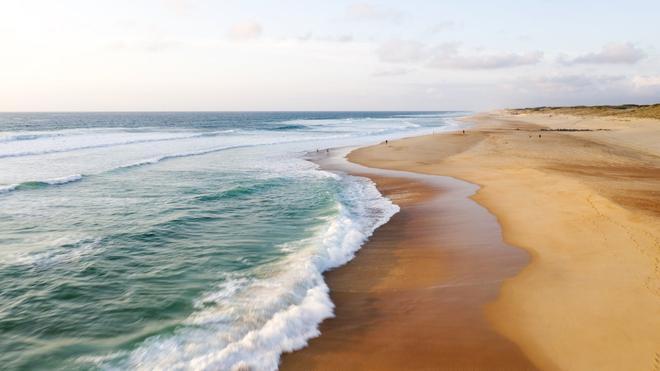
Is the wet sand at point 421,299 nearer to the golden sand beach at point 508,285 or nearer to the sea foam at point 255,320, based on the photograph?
the golden sand beach at point 508,285

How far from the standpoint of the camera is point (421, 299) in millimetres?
8719

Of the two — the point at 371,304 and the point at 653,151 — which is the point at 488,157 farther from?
the point at 371,304

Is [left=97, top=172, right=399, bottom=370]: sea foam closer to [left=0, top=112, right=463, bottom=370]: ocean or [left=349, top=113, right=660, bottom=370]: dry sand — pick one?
[left=0, top=112, right=463, bottom=370]: ocean

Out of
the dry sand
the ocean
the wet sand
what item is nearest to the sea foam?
the ocean

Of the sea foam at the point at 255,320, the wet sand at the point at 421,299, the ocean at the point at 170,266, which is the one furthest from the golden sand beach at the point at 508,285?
the ocean at the point at 170,266

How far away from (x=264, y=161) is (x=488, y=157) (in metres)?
16.0

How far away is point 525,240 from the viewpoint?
11977 mm

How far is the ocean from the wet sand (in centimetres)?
52

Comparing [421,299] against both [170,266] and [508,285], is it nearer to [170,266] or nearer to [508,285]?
[508,285]

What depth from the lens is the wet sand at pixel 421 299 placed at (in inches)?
262

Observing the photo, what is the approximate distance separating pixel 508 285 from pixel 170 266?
799 cm

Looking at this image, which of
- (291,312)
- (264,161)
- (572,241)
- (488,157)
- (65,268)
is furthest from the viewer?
(264,161)

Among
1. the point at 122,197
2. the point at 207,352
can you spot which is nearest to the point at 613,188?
the point at 207,352

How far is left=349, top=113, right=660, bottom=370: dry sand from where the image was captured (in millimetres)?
6789
